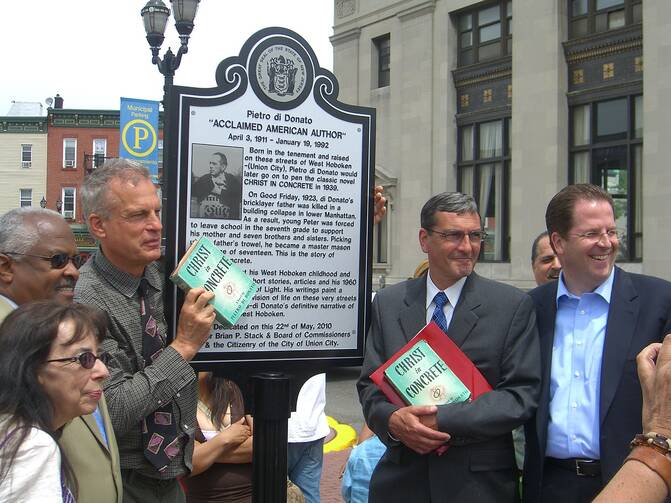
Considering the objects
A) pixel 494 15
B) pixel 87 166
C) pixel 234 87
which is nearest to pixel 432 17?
pixel 494 15

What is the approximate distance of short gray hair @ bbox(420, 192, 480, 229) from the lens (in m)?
3.61

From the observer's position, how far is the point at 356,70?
26.6 meters

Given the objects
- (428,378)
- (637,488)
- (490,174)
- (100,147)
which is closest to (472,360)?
(428,378)

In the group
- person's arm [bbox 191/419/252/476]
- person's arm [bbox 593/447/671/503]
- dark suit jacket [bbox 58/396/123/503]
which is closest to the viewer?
person's arm [bbox 593/447/671/503]

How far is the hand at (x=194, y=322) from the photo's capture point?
10.3ft

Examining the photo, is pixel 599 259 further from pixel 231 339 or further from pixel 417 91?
pixel 417 91

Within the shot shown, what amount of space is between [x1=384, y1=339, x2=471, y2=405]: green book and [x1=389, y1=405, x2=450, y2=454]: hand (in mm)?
72

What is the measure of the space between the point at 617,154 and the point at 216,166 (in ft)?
58.2

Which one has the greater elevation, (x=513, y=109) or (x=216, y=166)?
(x=513, y=109)

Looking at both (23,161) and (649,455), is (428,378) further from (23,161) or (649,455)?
(23,161)

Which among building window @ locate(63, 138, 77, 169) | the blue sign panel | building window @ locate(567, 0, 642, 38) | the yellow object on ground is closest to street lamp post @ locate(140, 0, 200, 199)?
the blue sign panel

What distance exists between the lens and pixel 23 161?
55.3m

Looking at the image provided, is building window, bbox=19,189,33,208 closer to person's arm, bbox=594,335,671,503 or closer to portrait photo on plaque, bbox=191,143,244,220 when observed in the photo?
portrait photo on plaque, bbox=191,143,244,220

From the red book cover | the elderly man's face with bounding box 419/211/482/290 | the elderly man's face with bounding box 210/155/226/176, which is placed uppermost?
the elderly man's face with bounding box 210/155/226/176
